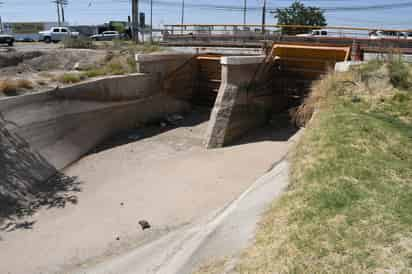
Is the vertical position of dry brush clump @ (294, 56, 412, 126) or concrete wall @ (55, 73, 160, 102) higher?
dry brush clump @ (294, 56, 412, 126)

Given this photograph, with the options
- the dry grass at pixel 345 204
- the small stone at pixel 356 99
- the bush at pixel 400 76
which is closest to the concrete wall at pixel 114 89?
the dry grass at pixel 345 204

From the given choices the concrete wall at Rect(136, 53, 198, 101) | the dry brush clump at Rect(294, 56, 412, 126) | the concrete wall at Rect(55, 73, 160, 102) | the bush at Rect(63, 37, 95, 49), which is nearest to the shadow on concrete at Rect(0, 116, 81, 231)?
the concrete wall at Rect(55, 73, 160, 102)

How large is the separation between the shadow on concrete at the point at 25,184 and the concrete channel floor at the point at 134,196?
370 mm

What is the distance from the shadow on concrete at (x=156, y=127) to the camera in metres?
17.0

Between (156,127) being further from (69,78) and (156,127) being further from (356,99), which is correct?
(356,99)

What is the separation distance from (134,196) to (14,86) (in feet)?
23.7

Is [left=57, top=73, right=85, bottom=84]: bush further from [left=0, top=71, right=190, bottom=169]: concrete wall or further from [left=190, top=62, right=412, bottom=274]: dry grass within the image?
[left=190, top=62, right=412, bottom=274]: dry grass

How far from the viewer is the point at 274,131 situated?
706 inches

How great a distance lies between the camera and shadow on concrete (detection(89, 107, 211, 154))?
17.0m

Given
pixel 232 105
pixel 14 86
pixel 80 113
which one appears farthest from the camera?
pixel 232 105

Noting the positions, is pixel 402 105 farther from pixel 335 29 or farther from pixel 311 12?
pixel 311 12

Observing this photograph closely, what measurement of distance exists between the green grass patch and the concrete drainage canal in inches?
148

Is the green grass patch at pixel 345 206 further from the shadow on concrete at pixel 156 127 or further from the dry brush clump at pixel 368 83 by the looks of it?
the shadow on concrete at pixel 156 127

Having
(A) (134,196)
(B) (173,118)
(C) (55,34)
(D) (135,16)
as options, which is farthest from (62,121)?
(C) (55,34)
